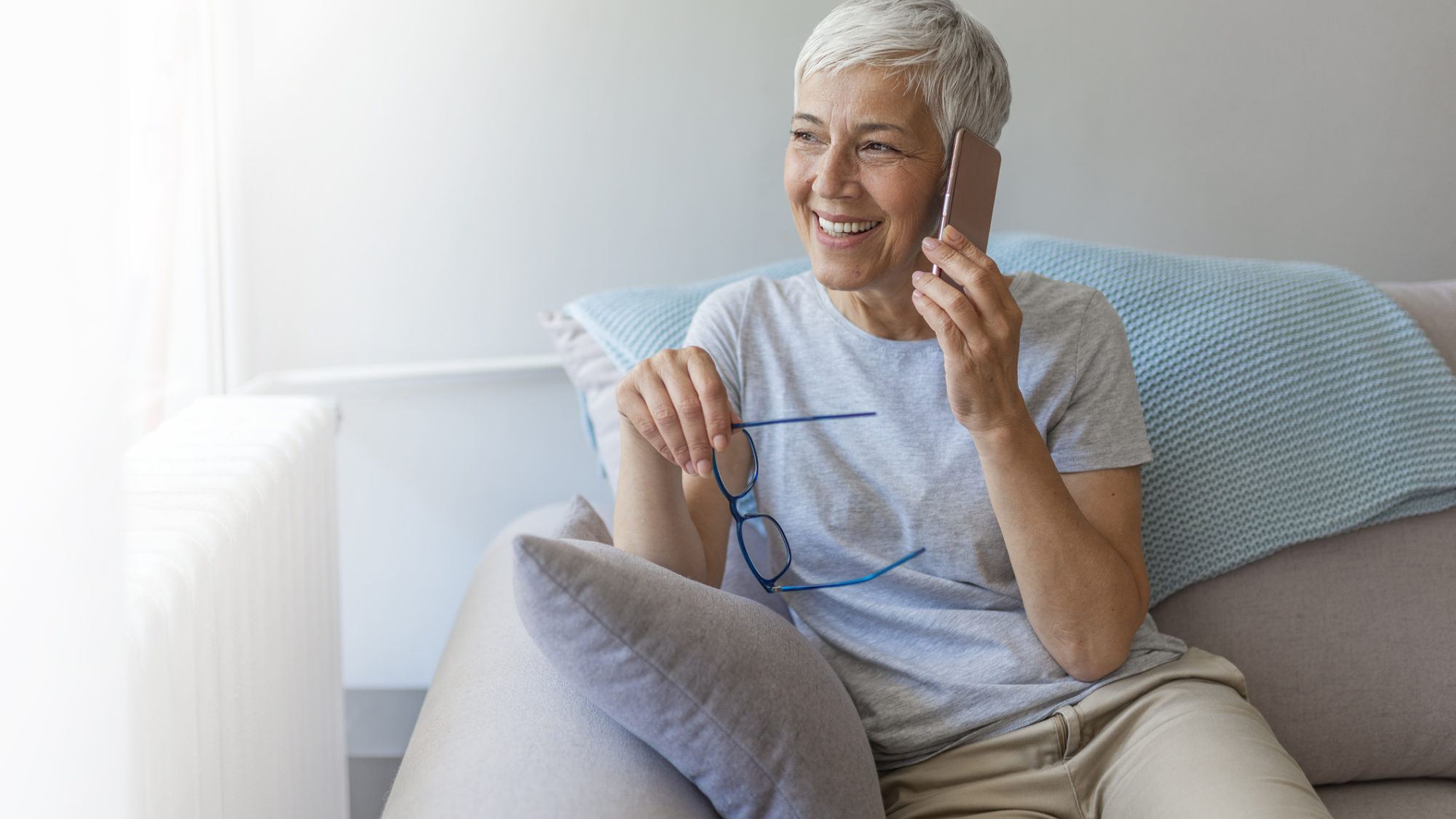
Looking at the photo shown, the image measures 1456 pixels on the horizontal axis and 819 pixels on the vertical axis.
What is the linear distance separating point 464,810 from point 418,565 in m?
1.12

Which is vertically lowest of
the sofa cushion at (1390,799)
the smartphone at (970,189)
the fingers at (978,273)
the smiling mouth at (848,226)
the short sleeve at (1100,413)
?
the sofa cushion at (1390,799)

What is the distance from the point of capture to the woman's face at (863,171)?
1.22 metres

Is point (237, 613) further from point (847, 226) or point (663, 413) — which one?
point (847, 226)

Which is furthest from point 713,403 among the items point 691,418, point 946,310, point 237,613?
point 237,613

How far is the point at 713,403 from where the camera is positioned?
1.10m

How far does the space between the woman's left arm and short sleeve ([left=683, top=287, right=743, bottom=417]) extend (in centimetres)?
26

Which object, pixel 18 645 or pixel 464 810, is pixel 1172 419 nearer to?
pixel 464 810

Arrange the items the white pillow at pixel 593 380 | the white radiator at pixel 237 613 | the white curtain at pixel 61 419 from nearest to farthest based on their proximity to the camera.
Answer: the white curtain at pixel 61 419 < the white radiator at pixel 237 613 < the white pillow at pixel 593 380

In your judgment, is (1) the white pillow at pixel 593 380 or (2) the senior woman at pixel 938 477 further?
(1) the white pillow at pixel 593 380

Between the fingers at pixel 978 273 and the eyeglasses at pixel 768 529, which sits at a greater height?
the fingers at pixel 978 273

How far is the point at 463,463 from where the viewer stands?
1943 millimetres

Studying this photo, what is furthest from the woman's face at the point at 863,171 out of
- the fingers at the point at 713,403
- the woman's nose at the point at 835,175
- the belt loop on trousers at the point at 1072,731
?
the belt loop on trousers at the point at 1072,731

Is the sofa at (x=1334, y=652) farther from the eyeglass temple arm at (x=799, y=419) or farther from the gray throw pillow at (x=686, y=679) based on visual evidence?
the eyeglass temple arm at (x=799, y=419)

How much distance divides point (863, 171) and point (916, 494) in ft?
1.18
